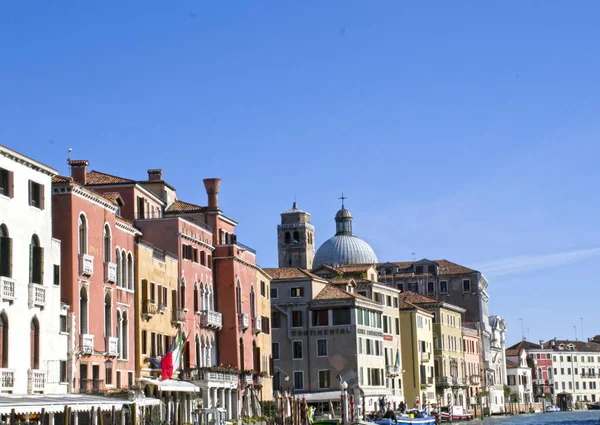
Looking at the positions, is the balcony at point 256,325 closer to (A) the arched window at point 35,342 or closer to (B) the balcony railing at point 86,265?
(B) the balcony railing at point 86,265

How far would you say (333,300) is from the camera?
6366 centimetres

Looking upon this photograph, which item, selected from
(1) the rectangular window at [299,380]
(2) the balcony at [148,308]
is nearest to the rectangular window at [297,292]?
(1) the rectangular window at [299,380]

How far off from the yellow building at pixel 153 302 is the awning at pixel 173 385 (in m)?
0.74

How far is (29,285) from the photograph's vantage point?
30.8 metres

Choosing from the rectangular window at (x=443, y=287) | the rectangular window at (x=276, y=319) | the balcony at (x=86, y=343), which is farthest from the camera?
the rectangular window at (x=443, y=287)

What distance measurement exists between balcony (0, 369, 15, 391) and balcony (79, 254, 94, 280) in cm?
555

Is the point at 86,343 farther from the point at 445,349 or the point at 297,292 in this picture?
the point at 445,349

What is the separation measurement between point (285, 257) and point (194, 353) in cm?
7361

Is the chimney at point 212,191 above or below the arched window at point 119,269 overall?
above

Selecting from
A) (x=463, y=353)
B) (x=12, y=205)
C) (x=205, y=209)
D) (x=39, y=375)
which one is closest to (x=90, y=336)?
(x=39, y=375)

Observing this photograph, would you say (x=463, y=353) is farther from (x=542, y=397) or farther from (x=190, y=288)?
(x=190, y=288)

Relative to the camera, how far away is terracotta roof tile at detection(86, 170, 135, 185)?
138 ft

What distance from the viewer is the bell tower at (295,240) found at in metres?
118

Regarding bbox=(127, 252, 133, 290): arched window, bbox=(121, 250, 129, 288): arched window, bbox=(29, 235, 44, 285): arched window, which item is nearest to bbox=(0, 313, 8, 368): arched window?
bbox=(29, 235, 44, 285): arched window
